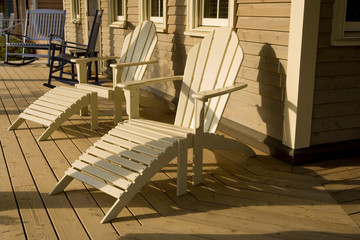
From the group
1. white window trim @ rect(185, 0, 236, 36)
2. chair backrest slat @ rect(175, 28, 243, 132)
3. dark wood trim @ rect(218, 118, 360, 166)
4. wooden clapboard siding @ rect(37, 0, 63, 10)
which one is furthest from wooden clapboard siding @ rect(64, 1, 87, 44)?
dark wood trim @ rect(218, 118, 360, 166)

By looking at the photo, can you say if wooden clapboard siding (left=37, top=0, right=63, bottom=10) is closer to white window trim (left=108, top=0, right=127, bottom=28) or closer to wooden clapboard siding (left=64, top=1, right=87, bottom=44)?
wooden clapboard siding (left=64, top=1, right=87, bottom=44)

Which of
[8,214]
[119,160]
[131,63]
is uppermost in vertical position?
[131,63]

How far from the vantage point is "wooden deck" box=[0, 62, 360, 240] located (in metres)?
2.23

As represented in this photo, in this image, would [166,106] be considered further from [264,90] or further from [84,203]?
[84,203]

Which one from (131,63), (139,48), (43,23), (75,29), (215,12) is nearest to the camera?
(215,12)

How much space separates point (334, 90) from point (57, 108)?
7.70 ft

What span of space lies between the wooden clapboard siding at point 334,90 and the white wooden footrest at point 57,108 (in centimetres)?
205

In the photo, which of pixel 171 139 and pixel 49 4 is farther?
pixel 49 4

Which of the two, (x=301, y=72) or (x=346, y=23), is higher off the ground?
(x=346, y=23)

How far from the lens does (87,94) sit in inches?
159

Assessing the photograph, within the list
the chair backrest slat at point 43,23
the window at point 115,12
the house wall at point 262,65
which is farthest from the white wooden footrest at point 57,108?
the chair backrest slat at point 43,23

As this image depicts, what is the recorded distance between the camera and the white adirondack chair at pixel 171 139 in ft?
8.08

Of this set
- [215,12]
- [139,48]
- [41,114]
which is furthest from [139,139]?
[139,48]

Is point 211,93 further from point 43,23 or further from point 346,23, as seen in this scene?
point 43,23
